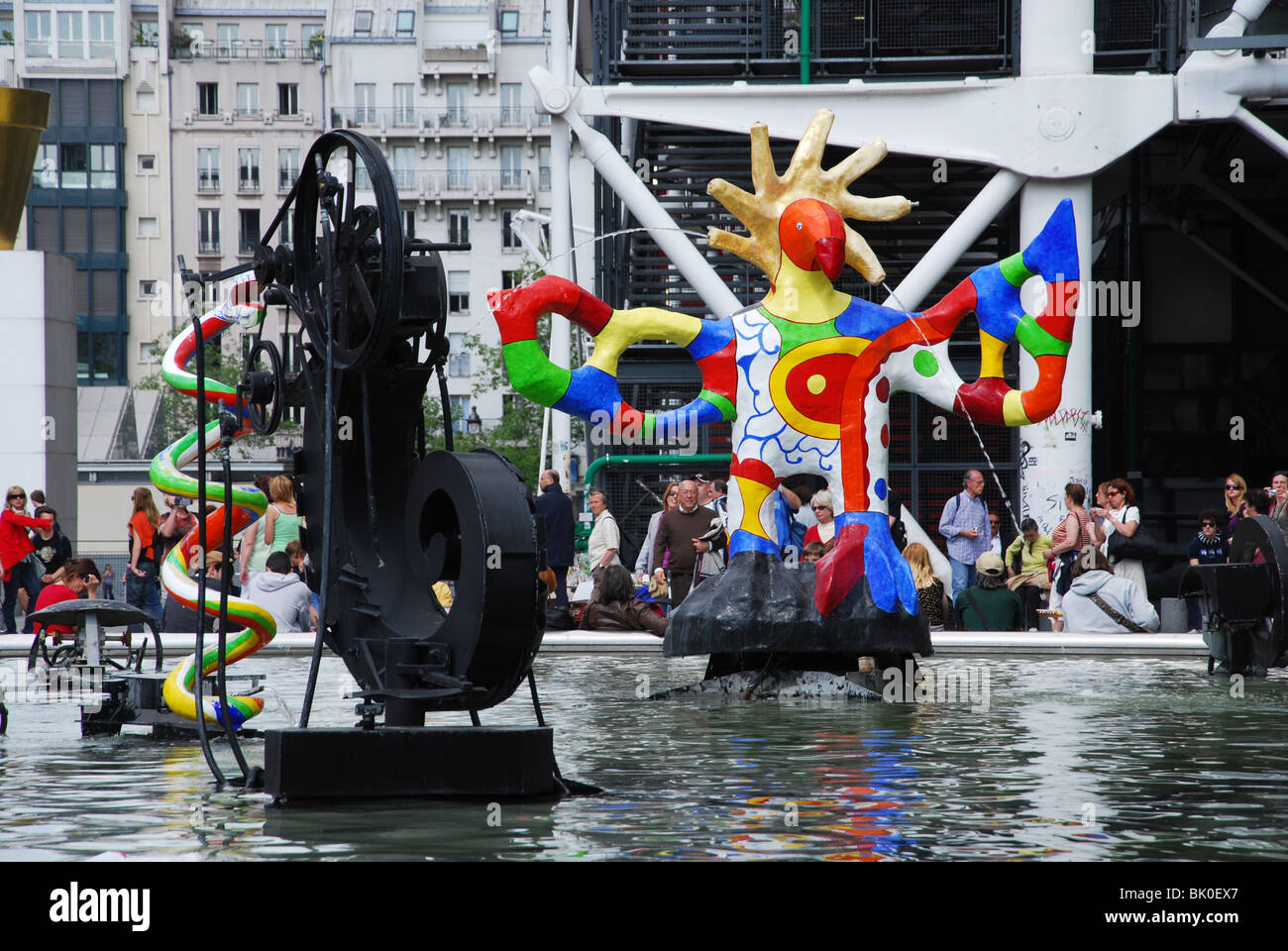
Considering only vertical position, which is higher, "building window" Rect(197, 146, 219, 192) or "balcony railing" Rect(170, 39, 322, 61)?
"balcony railing" Rect(170, 39, 322, 61)

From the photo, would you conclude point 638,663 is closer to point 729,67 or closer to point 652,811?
point 652,811

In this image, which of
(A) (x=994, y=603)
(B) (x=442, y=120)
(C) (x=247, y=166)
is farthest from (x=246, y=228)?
(A) (x=994, y=603)

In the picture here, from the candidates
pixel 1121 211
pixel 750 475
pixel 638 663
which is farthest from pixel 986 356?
pixel 1121 211

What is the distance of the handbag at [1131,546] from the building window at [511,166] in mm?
63762

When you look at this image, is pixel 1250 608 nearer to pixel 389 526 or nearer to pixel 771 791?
pixel 771 791

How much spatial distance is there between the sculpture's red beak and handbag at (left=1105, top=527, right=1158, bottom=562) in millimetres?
6415

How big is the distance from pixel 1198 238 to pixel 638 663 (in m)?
20.1

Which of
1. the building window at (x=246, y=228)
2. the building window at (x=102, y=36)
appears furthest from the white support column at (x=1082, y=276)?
the building window at (x=102, y=36)

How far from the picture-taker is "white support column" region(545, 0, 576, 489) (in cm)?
2695

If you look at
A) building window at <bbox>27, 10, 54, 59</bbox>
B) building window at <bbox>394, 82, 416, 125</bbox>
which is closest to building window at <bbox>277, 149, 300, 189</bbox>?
building window at <bbox>394, 82, 416, 125</bbox>

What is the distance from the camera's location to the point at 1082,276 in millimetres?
24016

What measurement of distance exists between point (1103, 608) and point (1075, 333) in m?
7.13

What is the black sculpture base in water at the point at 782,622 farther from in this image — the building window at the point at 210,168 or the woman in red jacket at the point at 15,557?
the building window at the point at 210,168

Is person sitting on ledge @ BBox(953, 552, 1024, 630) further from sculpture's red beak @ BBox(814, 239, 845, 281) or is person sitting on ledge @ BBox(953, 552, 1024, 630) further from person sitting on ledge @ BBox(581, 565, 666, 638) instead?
sculpture's red beak @ BBox(814, 239, 845, 281)
